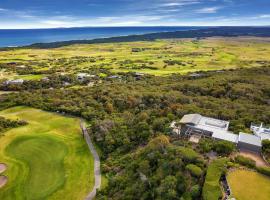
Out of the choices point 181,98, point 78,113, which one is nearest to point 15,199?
point 78,113

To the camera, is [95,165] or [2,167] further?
[2,167]

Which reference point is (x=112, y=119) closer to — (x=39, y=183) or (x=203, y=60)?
(x=39, y=183)

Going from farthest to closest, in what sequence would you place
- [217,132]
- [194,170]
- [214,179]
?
[217,132], [194,170], [214,179]

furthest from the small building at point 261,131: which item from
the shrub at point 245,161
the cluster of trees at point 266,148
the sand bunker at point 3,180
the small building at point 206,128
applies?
the sand bunker at point 3,180

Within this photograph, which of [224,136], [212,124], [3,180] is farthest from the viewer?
[3,180]

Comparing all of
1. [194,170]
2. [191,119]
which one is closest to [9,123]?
[191,119]

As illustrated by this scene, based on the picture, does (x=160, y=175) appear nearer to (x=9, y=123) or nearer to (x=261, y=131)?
(x=261, y=131)
